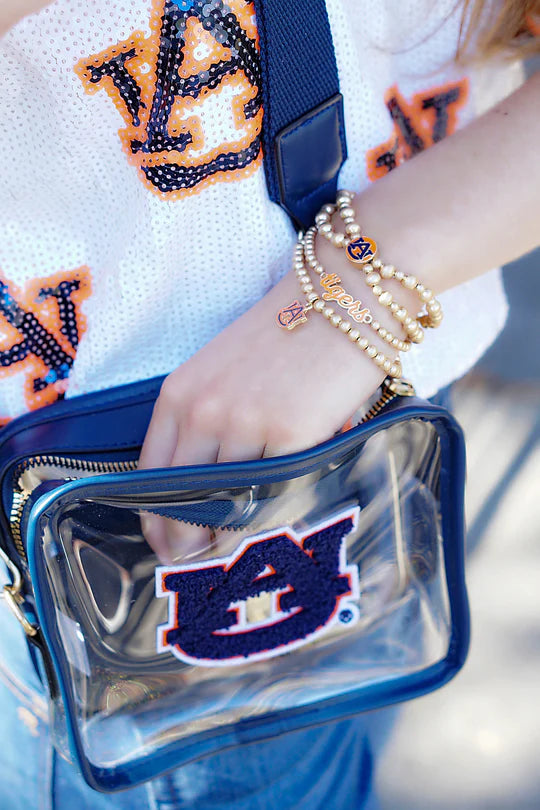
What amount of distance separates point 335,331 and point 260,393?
87 mm

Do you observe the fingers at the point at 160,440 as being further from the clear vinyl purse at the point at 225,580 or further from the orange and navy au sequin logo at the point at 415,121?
the orange and navy au sequin logo at the point at 415,121

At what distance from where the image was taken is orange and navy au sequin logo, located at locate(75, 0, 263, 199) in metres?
0.51

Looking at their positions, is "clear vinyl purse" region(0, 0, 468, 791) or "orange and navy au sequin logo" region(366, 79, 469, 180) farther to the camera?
"orange and navy au sequin logo" region(366, 79, 469, 180)

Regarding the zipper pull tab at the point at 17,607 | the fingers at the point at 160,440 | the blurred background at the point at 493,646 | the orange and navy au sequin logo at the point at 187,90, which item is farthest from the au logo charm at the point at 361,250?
the blurred background at the point at 493,646

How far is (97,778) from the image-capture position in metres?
0.66

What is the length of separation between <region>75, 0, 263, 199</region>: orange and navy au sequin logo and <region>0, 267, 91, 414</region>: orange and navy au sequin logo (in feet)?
0.44

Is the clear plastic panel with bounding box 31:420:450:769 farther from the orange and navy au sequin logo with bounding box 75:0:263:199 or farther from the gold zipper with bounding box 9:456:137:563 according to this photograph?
the orange and navy au sequin logo with bounding box 75:0:263:199

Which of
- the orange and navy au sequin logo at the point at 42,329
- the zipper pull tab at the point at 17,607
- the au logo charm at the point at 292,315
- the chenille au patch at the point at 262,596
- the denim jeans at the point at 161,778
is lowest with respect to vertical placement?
the denim jeans at the point at 161,778

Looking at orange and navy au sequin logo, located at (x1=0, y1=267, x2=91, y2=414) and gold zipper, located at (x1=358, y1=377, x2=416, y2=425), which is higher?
orange and navy au sequin logo, located at (x1=0, y1=267, x2=91, y2=414)

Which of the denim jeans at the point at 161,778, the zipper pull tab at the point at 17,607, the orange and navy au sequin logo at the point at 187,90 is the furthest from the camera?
the denim jeans at the point at 161,778

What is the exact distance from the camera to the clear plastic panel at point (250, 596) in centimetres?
58

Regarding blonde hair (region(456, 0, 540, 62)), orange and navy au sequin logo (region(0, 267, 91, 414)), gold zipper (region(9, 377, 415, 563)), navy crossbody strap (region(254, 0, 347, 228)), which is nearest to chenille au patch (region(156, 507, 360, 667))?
gold zipper (region(9, 377, 415, 563))

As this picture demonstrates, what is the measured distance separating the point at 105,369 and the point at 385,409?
28 cm

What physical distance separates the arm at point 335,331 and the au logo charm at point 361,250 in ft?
0.04
